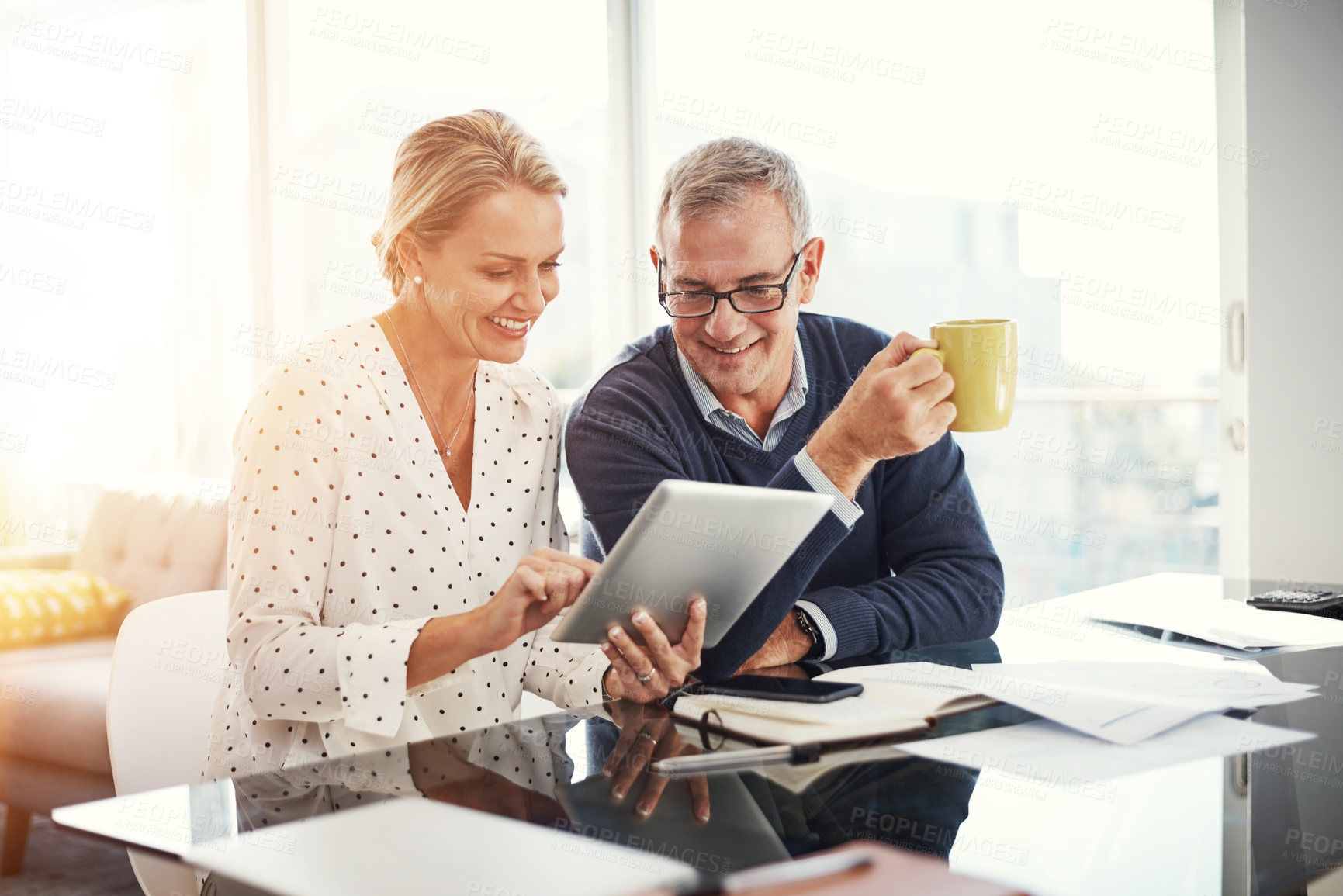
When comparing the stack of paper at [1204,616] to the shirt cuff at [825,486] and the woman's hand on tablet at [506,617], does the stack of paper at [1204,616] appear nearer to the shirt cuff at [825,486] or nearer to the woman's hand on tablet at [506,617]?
the shirt cuff at [825,486]

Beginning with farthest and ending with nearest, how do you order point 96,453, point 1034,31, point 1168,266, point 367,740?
point 96,453 → point 1034,31 → point 1168,266 → point 367,740

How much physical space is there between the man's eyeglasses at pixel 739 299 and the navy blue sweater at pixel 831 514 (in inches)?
5.0

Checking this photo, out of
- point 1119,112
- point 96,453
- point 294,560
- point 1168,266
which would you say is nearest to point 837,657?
point 294,560

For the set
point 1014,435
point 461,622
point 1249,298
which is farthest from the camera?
point 1014,435

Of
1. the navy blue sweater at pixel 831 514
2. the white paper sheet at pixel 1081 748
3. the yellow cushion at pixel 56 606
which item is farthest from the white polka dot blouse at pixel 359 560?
the yellow cushion at pixel 56 606

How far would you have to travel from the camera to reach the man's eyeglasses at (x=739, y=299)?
1.55 metres

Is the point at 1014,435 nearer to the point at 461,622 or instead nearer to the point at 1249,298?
the point at 1249,298

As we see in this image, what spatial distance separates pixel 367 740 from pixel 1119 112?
110 inches

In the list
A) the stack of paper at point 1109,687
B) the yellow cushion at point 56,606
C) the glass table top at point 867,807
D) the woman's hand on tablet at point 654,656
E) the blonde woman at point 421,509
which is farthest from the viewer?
the yellow cushion at point 56,606

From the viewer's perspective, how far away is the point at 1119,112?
3.13 meters

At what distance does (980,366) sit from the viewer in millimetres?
1187

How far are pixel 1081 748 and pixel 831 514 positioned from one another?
20.1 inches

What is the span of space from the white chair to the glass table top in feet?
2.35

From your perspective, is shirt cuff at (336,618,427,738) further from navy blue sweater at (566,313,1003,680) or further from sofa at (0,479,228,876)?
sofa at (0,479,228,876)
